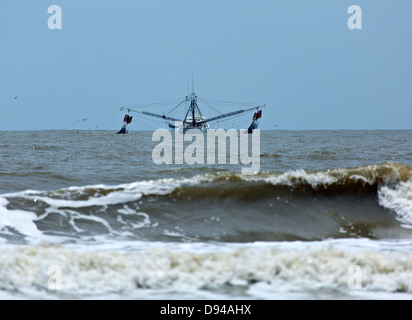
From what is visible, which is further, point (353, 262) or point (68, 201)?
point (68, 201)

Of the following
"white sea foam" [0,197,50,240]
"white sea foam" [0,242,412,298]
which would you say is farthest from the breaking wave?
"white sea foam" [0,242,412,298]

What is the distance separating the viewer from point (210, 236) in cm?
728

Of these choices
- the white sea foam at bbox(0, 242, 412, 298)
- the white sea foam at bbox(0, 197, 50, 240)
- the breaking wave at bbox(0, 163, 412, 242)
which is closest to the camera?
the white sea foam at bbox(0, 242, 412, 298)

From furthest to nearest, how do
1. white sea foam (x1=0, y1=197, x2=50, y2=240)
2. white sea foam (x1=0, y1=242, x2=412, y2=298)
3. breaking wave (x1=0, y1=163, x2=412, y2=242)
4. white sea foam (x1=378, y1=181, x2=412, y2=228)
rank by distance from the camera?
white sea foam (x1=378, y1=181, x2=412, y2=228) → breaking wave (x1=0, y1=163, x2=412, y2=242) → white sea foam (x1=0, y1=197, x2=50, y2=240) → white sea foam (x1=0, y1=242, x2=412, y2=298)

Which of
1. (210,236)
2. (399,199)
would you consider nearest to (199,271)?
(210,236)

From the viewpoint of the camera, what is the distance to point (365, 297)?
4578 millimetres

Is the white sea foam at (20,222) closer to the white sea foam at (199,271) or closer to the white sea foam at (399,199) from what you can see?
the white sea foam at (199,271)

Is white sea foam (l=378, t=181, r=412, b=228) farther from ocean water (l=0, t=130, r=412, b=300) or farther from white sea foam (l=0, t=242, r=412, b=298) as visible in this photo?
white sea foam (l=0, t=242, r=412, b=298)

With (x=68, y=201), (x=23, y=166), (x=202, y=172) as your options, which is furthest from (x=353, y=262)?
(x=23, y=166)

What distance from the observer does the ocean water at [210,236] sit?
4.82 metres

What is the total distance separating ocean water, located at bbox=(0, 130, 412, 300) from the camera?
15.8 ft
